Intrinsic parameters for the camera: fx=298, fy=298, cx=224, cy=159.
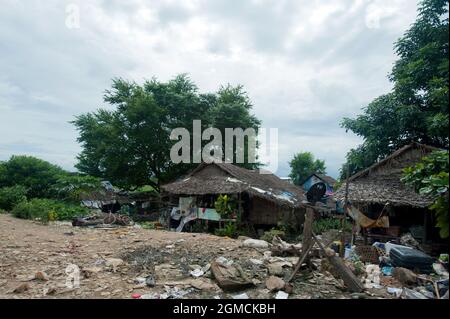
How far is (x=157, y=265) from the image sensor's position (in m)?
6.72

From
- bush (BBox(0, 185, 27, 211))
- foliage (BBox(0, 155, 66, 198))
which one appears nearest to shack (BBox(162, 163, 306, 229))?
bush (BBox(0, 185, 27, 211))

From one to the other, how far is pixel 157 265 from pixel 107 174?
1979 cm

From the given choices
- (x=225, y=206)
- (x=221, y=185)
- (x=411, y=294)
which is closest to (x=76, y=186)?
(x=221, y=185)

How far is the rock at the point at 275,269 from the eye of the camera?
5.80 m

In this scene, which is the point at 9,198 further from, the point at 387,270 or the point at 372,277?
the point at 387,270

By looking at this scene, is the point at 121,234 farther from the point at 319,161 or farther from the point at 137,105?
the point at 319,161

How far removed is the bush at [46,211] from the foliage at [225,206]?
8.35 metres

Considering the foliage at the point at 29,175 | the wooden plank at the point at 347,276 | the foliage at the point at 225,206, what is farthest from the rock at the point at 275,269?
the foliage at the point at 29,175

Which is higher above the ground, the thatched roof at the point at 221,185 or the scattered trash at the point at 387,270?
the thatched roof at the point at 221,185

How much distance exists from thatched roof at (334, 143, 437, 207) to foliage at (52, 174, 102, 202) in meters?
14.6

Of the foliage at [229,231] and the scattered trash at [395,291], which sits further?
the foliage at [229,231]

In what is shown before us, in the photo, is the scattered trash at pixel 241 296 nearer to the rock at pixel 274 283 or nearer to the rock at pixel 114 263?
the rock at pixel 274 283

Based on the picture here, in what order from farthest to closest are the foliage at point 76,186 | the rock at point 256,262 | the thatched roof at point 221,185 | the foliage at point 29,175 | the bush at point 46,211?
the foliage at point 29,175
the foliage at point 76,186
the bush at point 46,211
the thatched roof at point 221,185
the rock at point 256,262

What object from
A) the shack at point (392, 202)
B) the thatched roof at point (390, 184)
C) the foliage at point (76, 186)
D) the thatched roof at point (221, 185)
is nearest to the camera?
the shack at point (392, 202)
